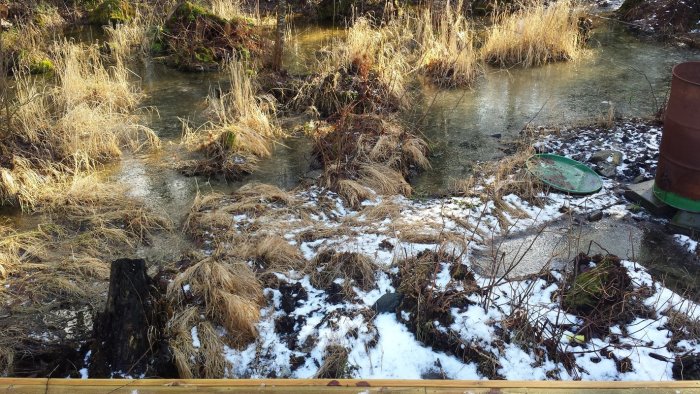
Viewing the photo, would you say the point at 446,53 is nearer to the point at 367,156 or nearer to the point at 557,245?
the point at 367,156

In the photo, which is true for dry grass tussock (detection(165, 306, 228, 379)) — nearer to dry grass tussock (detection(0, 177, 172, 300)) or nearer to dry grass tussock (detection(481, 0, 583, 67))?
dry grass tussock (detection(0, 177, 172, 300))

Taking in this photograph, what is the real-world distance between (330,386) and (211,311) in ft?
4.87

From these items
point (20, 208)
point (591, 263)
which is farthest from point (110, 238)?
point (591, 263)

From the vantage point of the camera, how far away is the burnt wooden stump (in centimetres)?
354

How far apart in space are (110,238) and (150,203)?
27.6 inches

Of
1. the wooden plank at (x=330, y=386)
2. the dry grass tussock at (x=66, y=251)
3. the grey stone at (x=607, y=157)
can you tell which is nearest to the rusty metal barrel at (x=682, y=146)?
the grey stone at (x=607, y=157)

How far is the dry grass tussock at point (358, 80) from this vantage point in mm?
7488

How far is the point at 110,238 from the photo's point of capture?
5.03 metres

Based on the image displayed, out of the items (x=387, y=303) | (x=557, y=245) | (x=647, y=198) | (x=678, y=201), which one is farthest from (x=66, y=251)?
(x=678, y=201)

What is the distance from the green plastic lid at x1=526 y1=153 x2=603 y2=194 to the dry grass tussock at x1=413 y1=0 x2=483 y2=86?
2.59 m

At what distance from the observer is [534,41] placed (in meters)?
9.12

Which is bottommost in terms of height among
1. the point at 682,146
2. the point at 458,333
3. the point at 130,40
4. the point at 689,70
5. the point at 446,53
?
the point at 458,333

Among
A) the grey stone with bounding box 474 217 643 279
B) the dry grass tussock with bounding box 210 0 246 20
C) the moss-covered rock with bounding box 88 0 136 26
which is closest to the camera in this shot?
the grey stone with bounding box 474 217 643 279

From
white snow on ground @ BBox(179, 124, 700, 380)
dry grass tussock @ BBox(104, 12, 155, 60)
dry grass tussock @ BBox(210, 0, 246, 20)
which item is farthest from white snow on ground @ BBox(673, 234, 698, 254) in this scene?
dry grass tussock @ BBox(104, 12, 155, 60)
